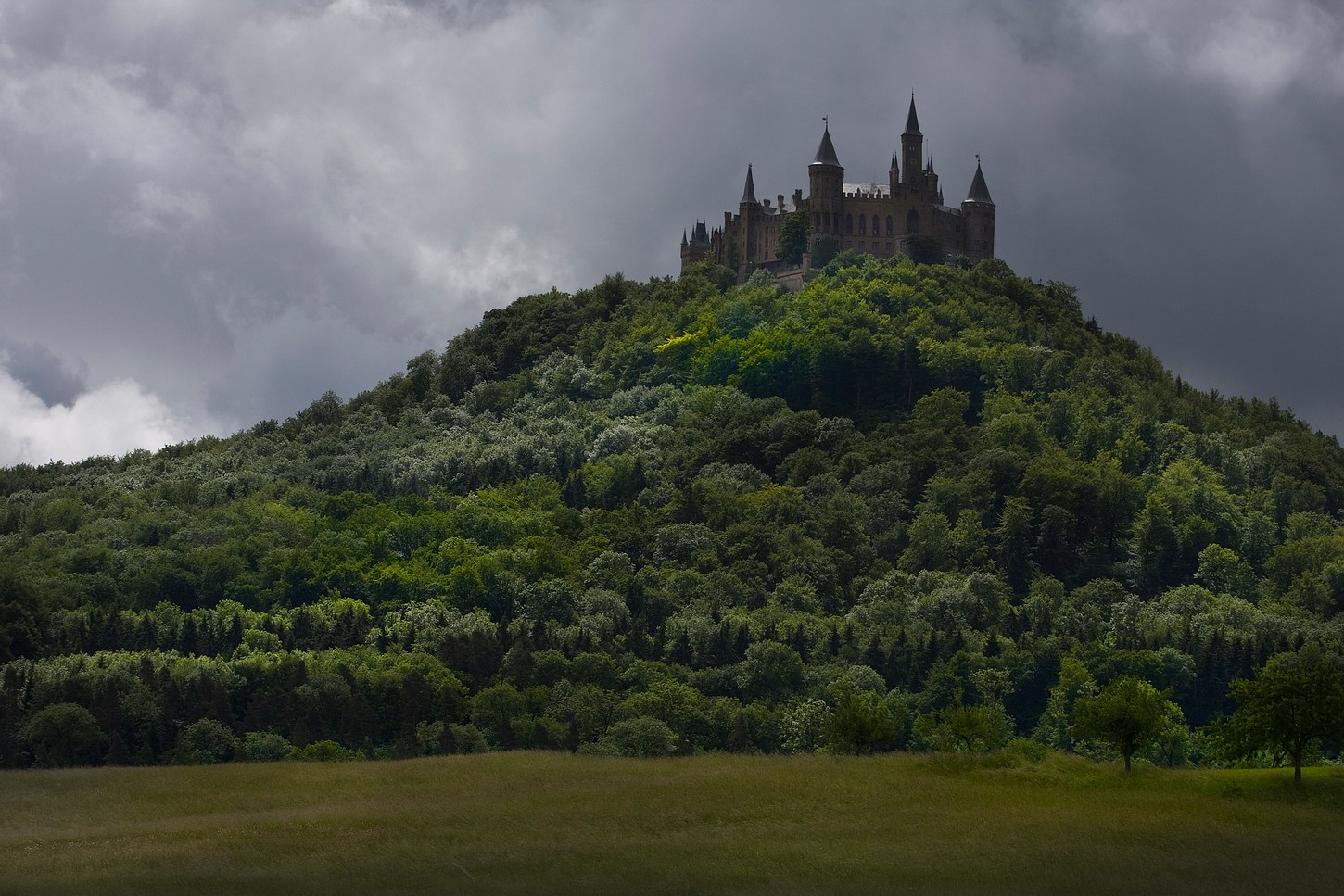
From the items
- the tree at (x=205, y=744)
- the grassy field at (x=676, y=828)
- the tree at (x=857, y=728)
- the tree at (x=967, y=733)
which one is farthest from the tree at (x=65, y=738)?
the tree at (x=967, y=733)

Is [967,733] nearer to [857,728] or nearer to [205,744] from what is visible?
[857,728]

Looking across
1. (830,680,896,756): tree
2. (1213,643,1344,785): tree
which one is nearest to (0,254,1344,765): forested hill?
(830,680,896,756): tree

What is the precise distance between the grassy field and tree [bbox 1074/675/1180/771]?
2.05 meters

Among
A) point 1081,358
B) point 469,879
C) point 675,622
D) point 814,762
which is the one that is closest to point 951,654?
point 675,622

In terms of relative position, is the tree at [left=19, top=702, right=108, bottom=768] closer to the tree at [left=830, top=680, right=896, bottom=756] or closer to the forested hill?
the forested hill

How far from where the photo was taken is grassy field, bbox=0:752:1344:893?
72000mm

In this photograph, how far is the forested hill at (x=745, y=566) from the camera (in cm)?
12012

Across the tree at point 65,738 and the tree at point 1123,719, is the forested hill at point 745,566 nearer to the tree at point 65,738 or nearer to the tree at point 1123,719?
the tree at point 65,738

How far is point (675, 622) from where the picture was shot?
14388 centimetres

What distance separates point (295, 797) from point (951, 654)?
58.1m

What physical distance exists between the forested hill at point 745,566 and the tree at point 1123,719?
5220mm

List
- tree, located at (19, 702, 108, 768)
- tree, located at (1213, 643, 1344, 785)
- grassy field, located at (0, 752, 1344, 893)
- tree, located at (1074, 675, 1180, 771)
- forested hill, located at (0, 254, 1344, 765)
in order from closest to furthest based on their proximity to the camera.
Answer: grassy field, located at (0, 752, 1344, 893)
tree, located at (1213, 643, 1344, 785)
tree, located at (1074, 675, 1180, 771)
tree, located at (19, 702, 108, 768)
forested hill, located at (0, 254, 1344, 765)

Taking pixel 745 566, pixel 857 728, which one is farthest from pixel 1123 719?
pixel 745 566

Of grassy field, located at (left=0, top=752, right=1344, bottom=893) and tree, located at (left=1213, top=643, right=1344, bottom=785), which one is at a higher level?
tree, located at (left=1213, top=643, right=1344, bottom=785)
